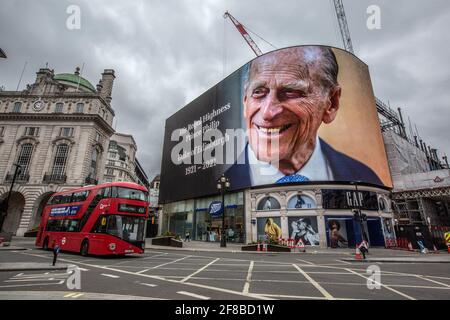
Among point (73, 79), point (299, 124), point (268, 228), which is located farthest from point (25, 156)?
point (299, 124)

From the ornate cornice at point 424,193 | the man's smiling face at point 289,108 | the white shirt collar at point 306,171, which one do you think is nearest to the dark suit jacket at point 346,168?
the white shirt collar at point 306,171

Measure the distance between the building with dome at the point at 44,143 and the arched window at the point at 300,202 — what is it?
33829 mm

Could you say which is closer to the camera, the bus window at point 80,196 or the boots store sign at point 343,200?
the bus window at point 80,196

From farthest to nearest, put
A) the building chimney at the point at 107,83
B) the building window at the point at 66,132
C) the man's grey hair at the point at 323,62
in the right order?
the building chimney at the point at 107,83 → the building window at the point at 66,132 → the man's grey hair at the point at 323,62

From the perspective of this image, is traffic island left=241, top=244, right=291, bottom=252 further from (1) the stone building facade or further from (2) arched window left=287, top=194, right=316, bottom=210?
(1) the stone building facade

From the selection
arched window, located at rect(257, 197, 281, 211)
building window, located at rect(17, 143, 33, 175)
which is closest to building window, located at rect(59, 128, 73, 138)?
building window, located at rect(17, 143, 33, 175)

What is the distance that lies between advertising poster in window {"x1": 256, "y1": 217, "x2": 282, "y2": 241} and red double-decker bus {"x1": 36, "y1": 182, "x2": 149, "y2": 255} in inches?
703

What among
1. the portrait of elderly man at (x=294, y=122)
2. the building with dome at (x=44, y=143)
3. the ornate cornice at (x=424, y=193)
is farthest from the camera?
the building with dome at (x=44, y=143)

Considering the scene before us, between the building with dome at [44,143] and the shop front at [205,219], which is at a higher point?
the building with dome at [44,143]

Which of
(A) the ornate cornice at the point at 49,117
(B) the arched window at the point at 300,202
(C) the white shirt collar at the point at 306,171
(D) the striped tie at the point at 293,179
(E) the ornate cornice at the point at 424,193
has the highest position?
(A) the ornate cornice at the point at 49,117

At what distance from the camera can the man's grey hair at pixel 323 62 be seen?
31656mm

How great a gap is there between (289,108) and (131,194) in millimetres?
22720

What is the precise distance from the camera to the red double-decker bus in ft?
48.1

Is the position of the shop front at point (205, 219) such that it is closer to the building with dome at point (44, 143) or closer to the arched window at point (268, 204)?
the arched window at point (268, 204)
